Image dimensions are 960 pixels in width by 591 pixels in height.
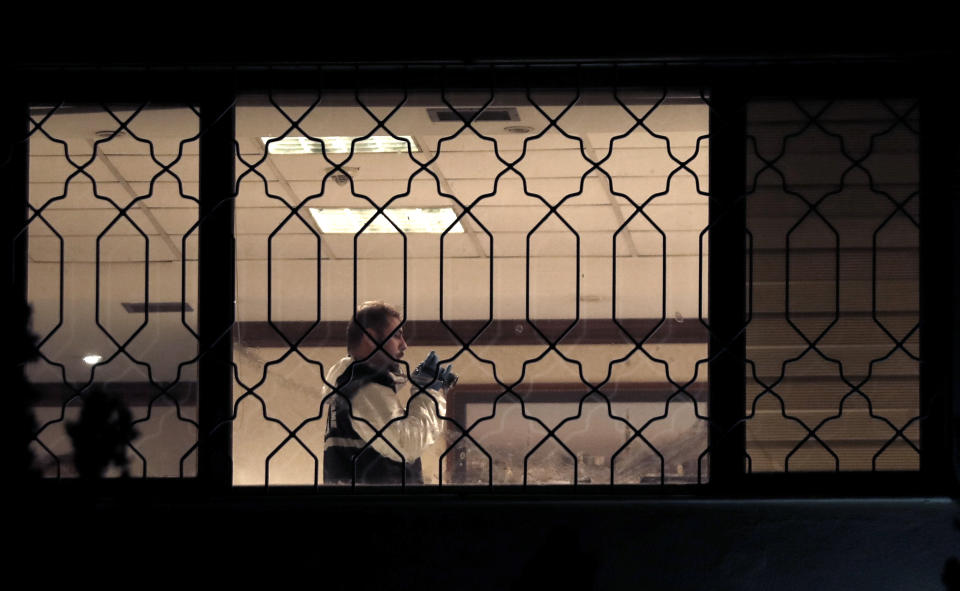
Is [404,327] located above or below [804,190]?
below

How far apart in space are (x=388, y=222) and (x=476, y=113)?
1.28 ft

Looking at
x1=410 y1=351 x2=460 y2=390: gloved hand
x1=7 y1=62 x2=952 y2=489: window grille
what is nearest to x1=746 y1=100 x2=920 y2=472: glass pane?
x1=7 y1=62 x2=952 y2=489: window grille

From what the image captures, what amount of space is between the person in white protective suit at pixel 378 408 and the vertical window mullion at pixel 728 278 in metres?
0.73

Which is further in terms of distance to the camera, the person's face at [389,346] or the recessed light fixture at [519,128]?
the recessed light fixture at [519,128]

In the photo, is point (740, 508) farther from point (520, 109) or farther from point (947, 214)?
point (520, 109)

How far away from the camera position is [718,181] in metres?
3.04

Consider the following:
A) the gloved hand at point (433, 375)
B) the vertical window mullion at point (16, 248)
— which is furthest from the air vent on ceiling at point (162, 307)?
the gloved hand at point (433, 375)

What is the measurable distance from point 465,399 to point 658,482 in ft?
1.85

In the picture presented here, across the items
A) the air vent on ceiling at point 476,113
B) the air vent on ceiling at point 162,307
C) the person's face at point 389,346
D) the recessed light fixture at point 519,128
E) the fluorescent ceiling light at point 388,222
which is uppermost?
the air vent on ceiling at point 476,113

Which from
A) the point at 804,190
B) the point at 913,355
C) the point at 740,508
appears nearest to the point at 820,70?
the point at 804,190

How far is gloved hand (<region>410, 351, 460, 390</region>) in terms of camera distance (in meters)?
3.07

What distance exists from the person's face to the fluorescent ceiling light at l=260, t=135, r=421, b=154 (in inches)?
19.5

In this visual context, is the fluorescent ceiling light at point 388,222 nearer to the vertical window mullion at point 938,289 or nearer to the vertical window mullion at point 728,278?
the vertical window mullion at point 728,278

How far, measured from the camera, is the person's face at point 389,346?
10.1 feet
